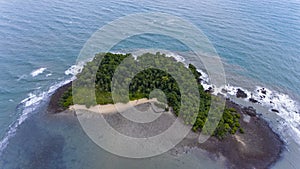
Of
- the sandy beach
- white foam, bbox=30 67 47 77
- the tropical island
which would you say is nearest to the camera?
the tropical island

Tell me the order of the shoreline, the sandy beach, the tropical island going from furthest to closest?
1. the sandy beach
2. the tropical island
3. the shoreline

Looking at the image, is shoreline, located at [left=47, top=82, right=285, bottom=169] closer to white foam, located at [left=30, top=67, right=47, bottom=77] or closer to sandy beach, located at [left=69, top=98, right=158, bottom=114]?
sandy beach, located at [left=69, top=98, right=158, bottom=114]

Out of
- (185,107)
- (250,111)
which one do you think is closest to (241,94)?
(250,111)

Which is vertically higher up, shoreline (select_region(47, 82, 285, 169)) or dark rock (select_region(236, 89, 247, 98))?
dark rock (select_region(236, 89, 247, 98))

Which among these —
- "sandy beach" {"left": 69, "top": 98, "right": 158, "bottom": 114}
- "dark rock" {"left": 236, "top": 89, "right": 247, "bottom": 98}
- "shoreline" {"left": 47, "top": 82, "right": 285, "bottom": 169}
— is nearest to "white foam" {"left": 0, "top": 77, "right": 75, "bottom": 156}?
"shoreline" {"left": 47, "top": 82, "right": 285, "bottom": 169}

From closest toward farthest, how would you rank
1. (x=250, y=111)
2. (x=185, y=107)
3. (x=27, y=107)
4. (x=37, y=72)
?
1. (x=27, y=107)
2. (x=185, y=107)
3. (x=250, y=111)
4. (x=37, y=72)

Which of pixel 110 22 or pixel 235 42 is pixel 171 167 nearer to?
pixel 235 42

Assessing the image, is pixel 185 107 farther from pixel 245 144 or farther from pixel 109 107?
pixel 109 107

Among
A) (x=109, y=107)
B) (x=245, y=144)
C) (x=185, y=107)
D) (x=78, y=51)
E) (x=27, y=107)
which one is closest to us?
(x=245, y=144)
